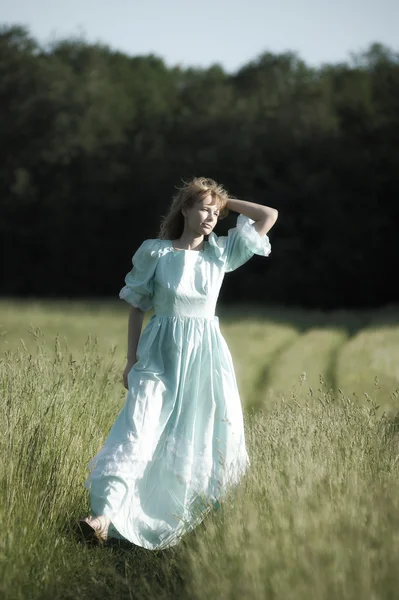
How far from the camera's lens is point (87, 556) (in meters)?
3.99

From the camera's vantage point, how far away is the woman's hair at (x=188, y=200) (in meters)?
4.45

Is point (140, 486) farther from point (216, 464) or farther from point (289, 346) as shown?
point (289, 346)

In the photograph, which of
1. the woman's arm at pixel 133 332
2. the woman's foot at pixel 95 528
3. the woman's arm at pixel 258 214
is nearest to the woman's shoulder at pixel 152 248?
the woman's arm at pixel 133 332

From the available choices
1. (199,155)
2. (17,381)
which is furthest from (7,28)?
(17,381)

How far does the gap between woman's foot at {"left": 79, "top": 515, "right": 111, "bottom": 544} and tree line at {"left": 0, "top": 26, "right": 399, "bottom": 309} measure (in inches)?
764

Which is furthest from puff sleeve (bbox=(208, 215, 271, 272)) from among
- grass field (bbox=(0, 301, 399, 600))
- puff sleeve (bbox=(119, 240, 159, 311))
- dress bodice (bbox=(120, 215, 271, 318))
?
grass field (bbox=(0, 301, 399, 600))

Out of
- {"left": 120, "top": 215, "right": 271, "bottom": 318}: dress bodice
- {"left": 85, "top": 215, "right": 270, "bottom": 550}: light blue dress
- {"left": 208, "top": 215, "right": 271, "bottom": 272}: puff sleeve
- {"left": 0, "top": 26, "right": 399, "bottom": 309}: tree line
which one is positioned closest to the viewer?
{"left": 85, "top": 215, "right": 270, "bottom": 550}: light blue dress

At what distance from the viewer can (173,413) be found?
432cm

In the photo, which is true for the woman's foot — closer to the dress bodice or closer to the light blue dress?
the light blue dress

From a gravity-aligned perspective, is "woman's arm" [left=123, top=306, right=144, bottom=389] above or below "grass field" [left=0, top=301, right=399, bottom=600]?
above

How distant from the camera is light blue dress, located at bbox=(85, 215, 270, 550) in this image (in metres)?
4.14

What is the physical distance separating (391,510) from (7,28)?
30.9 m

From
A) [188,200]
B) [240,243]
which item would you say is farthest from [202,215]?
[240,243]

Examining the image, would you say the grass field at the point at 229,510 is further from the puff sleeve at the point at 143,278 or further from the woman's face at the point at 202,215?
the woman's face at the point at 202,215
